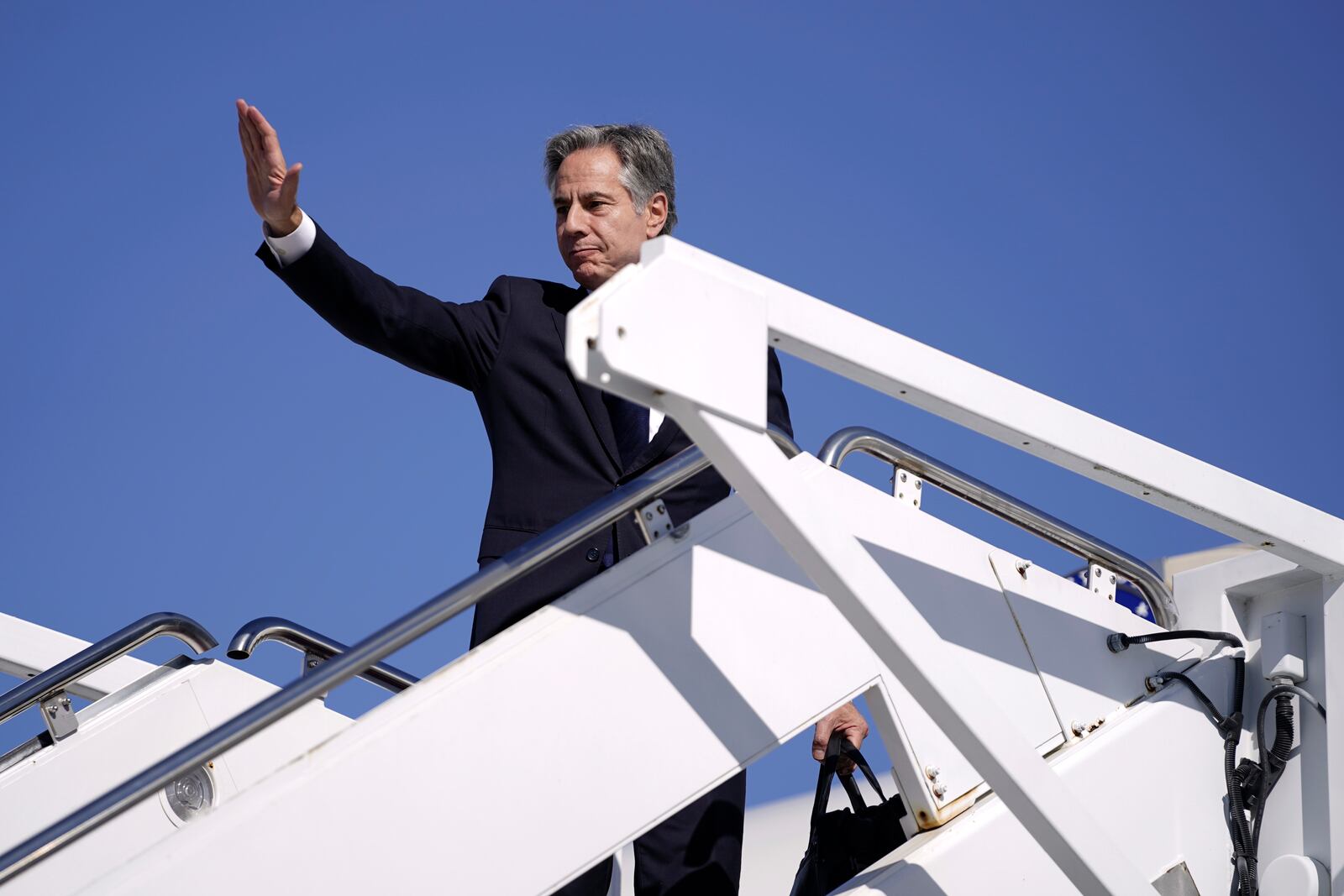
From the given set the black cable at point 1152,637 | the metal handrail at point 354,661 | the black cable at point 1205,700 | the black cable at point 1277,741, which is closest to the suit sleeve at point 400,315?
the metal handrail at point 354,661

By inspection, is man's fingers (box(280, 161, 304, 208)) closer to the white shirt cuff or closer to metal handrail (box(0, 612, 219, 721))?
the white shirt cuff

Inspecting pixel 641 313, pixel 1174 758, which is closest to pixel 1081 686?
pixel 1174 758

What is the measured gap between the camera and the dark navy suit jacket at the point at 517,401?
3373 millimetres

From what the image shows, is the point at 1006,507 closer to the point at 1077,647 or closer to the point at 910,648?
the point at 1077,647

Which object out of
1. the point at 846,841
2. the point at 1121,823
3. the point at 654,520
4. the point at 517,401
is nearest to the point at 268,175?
the point at 517,401

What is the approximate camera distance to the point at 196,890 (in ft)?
7.72

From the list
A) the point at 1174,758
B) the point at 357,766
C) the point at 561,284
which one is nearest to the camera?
the point at 357,766

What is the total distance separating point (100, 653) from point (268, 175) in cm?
126

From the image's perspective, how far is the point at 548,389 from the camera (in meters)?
3.64

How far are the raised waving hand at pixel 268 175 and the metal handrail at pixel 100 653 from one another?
3.73 ft

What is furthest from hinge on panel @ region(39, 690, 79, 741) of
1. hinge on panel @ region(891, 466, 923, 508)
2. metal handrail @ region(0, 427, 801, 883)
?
hinge on panel @ region(891, 466, 923, 508)

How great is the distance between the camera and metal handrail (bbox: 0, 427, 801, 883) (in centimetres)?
243

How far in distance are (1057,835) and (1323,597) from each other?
1.11 meters

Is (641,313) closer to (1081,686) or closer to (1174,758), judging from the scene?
(1081,686)
